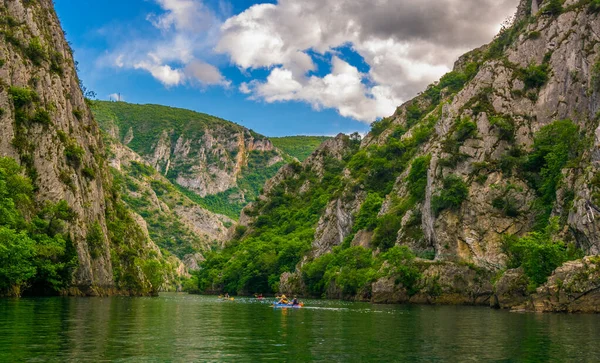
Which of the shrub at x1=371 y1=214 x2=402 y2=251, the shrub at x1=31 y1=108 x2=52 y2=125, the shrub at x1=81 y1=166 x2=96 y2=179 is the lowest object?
the shrub at x1=371 y1=214 x2=402 y2=251

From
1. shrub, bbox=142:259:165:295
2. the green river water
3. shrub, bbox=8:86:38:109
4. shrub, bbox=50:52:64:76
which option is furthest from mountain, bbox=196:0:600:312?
shrub, bbox=50:52:64:76

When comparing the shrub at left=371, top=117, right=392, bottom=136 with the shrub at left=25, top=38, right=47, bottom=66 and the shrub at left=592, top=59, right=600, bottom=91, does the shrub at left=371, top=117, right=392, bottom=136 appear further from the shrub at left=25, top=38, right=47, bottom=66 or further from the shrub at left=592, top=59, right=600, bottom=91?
the shrub at left=25, top=38, right=47, bottom=66

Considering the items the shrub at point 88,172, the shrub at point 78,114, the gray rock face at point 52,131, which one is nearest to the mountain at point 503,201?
the gray rock face at point 52,131

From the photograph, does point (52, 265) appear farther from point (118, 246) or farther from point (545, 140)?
point (545, 140)

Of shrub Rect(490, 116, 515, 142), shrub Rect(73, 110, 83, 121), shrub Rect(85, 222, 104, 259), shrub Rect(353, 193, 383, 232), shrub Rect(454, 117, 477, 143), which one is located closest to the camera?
shrub Rect(85, 222, 104, 259)

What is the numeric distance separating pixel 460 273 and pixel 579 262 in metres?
27.2

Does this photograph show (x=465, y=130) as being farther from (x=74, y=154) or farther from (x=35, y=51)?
(x=35, y=51)

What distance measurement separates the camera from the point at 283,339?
33094mm

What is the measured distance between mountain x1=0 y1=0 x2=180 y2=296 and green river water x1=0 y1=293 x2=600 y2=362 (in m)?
25.1

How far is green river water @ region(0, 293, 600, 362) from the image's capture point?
85.0 feet

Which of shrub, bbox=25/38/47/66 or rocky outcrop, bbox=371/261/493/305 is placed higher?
shrub, bbox=25/38/47/66

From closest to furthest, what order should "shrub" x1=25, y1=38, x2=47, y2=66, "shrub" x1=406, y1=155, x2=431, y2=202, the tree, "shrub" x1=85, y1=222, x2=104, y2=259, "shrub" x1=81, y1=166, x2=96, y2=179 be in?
the tree, "shrub" x1=85, y1=222, x2=104, y2=259, "shrub" x1=25, y1=38, x2=47, y2=66, "shrub" x1=81, y1=166, x2=96, y2=179, "shrub" x1=406, y1=155, x2=431, y2=202

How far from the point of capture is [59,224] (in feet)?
258

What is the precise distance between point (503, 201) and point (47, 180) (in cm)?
6509
